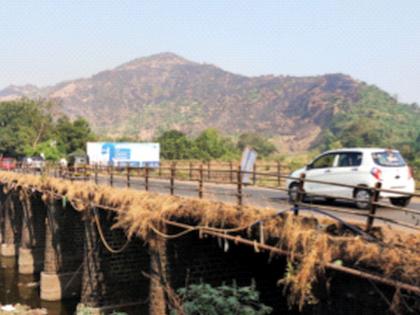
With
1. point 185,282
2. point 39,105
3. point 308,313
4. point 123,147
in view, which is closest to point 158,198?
point 185,282

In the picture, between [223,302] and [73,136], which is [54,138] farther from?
[223,302]

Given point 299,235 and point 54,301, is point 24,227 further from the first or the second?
point 299,235

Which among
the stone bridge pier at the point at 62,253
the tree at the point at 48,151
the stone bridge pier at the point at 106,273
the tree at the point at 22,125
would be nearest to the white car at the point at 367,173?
the stone bridge pier at the point at 106,273

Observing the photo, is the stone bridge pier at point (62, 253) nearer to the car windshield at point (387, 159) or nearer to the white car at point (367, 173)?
the white car at point (367, 173)

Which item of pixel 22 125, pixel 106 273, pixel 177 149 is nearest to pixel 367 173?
pixel 106 273

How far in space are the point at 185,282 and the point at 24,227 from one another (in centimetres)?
1805

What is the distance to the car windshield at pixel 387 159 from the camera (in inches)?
496

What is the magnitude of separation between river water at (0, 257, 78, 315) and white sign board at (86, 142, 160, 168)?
18537 millimetres

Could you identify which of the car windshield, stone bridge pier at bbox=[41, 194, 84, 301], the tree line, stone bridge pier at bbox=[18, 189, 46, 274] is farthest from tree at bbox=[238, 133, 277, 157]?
the car windshield

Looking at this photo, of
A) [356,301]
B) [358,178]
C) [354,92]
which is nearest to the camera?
[356,301]

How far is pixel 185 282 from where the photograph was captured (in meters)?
13.0

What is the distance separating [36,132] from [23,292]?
62786mm

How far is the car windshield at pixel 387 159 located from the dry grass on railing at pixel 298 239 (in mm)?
4298

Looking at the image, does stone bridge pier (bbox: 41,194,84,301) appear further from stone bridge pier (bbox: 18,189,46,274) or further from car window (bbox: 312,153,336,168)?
car window (bbox: 312,153,336,168)
